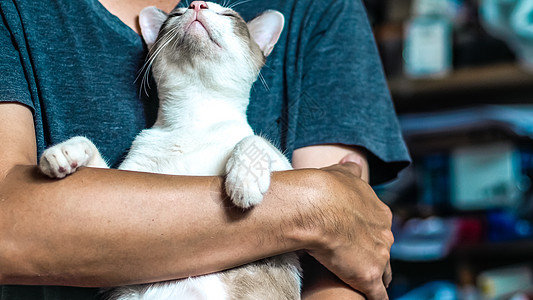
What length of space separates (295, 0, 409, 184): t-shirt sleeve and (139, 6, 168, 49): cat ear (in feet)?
1.02

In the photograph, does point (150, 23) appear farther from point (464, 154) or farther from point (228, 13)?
point (464, 154)

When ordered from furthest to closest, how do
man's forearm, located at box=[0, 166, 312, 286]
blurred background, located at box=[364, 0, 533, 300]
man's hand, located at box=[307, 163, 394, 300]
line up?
blurred background, located at box=[364, 0, 533, 300]
man's hand, located at box=[307, 163, 394, 300]
man's forearm, located at box=[0, 166, 312, 286]

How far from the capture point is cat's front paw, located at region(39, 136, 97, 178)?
0.71 meters

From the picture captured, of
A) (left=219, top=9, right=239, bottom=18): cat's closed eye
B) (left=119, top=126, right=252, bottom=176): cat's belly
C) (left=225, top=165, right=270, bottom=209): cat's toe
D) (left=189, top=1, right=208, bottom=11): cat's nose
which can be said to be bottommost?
(left=119, top=126, right=252, bottom=176): cat's belly

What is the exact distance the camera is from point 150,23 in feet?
3.43

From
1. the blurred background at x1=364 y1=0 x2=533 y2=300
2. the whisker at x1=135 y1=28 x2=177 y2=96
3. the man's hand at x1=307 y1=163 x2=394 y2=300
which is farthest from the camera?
the blurred background at x1=364 y1=0 x2=533 y2=300

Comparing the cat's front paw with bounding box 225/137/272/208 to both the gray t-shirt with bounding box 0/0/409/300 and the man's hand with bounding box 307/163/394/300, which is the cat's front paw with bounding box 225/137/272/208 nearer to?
the man's hand with bounding box 307/163/394/300

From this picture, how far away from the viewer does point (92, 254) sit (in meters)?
0.70

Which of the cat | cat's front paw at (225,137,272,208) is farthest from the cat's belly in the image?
cat's front paw at (225,137,272,208)

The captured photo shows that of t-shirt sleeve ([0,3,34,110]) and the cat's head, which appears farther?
the cat's head

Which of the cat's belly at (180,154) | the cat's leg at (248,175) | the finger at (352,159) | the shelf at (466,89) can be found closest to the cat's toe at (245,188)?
the cat's leg at (248,175)

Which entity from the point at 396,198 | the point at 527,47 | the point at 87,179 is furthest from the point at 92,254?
the point at 527,47

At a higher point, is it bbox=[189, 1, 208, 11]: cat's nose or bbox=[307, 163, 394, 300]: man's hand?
bbox=[189, 1, 208, 11]: cat's nose

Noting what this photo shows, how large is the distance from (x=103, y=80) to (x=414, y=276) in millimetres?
1585
